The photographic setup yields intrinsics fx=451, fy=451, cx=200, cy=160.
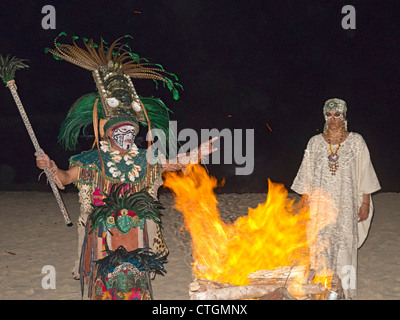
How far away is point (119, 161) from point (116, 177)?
0.48ft

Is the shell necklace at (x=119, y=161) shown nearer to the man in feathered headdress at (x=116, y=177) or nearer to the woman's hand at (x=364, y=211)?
the man in feathered headdress at (x=116, y=177)

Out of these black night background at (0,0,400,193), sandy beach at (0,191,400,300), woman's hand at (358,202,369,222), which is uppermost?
black night background at (0,0,400,193)

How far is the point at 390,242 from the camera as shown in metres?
7.34

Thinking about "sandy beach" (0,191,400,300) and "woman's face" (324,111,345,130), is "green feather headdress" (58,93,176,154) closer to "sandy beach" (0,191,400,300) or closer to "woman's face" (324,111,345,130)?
"woman's face" (324,111,345,130)

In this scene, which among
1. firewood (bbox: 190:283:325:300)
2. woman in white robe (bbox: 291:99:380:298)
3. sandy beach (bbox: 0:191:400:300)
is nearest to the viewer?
firewood (bbox: 190:283:325:300)

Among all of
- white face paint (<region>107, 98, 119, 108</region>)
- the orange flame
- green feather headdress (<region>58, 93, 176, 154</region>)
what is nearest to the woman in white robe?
the orange flame

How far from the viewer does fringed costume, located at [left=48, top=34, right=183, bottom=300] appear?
11.4 ft

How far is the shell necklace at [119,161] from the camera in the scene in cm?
387

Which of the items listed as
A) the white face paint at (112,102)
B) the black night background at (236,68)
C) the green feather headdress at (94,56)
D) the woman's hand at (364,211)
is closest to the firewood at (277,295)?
the woman's hand at (364,211)

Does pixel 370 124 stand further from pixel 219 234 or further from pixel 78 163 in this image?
pixel 78 163

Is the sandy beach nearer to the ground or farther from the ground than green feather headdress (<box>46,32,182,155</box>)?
nearer to the ground

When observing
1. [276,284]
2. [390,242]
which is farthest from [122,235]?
[390,242]

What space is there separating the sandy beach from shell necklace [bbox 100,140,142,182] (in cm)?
188
